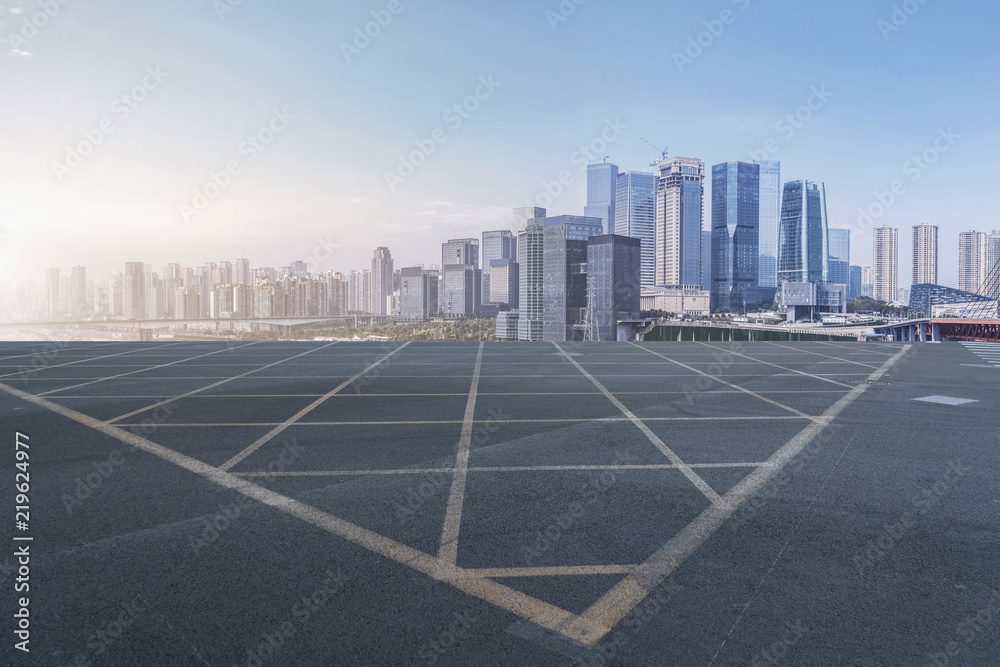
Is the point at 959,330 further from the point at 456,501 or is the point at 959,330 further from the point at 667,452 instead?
the point at 456,501

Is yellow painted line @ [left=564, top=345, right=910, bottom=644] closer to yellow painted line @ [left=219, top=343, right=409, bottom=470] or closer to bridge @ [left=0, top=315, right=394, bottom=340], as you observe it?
yellow painted line @ [left=219, top=343, right=409, bottom=470]

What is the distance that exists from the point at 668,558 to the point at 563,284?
6217 inches

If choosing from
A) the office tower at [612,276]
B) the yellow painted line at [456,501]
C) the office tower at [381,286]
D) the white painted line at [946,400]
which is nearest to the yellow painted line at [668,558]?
the yellow painted line at [456,501]

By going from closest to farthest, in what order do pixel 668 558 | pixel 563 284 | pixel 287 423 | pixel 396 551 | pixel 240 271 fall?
pixel 668 558, pixel 396 551, pixel 287 423, pixel 240 271, pixel 563 284

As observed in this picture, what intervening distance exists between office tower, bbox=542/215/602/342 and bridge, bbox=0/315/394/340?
215 feet

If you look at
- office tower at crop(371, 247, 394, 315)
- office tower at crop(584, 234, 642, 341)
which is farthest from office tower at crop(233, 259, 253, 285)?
office tower at crop(584, 234, 642, 341)

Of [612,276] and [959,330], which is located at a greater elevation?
[612,276]

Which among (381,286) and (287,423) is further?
(381,286)

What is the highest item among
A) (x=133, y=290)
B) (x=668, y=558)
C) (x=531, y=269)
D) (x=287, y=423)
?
(x=531, y=269)

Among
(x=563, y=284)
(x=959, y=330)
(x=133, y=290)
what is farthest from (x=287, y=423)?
(x=563, y=284)

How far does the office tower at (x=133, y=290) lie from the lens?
227 ft

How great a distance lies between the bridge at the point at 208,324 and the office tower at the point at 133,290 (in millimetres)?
20086

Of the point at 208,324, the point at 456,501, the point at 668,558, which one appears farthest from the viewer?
the point at 208,324

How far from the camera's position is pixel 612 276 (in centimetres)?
16362
